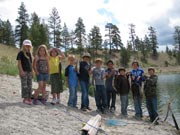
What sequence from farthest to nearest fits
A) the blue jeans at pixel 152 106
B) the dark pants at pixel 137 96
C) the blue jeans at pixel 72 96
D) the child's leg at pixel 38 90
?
the dark pants at pixel 137 96, the blue jeans at pixel 152 106, the blue jeans at pixel 72 96, the child's leg at pixel 38 90

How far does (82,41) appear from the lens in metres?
87.8

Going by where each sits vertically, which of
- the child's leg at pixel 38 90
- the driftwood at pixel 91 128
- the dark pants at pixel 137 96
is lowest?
the driftwood at pixel 91 128

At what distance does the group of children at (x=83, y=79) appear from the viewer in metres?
9.37

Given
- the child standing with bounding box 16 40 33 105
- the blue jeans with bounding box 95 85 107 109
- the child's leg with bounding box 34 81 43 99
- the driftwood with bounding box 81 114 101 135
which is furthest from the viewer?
the blue jeans with bounding box 95 85 107 109

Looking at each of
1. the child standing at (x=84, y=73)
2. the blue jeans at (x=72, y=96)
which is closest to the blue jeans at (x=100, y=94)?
the child standing at (x=84, y=73)

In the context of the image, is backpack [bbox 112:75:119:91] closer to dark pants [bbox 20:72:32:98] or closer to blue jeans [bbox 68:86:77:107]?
blue jeans [bbox 68:86:77:107]

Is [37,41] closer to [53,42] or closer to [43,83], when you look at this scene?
[53,42]

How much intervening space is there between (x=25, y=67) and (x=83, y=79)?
2.30m

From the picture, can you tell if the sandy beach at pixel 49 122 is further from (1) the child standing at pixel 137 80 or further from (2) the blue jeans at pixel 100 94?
(1) the child standing at pixel 137 80

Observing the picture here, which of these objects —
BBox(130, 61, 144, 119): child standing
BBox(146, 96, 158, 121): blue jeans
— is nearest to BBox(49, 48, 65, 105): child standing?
BBox(130, 61, 144, 119): child standing

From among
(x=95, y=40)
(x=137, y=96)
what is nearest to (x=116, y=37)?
(x=95, y=40)

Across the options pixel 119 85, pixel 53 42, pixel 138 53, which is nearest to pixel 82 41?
pixel 53 42

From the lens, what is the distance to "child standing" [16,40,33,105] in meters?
9.15

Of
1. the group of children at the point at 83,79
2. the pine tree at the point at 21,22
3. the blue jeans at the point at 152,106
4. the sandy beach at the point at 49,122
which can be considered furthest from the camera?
the pine tree at the point at 21,22
